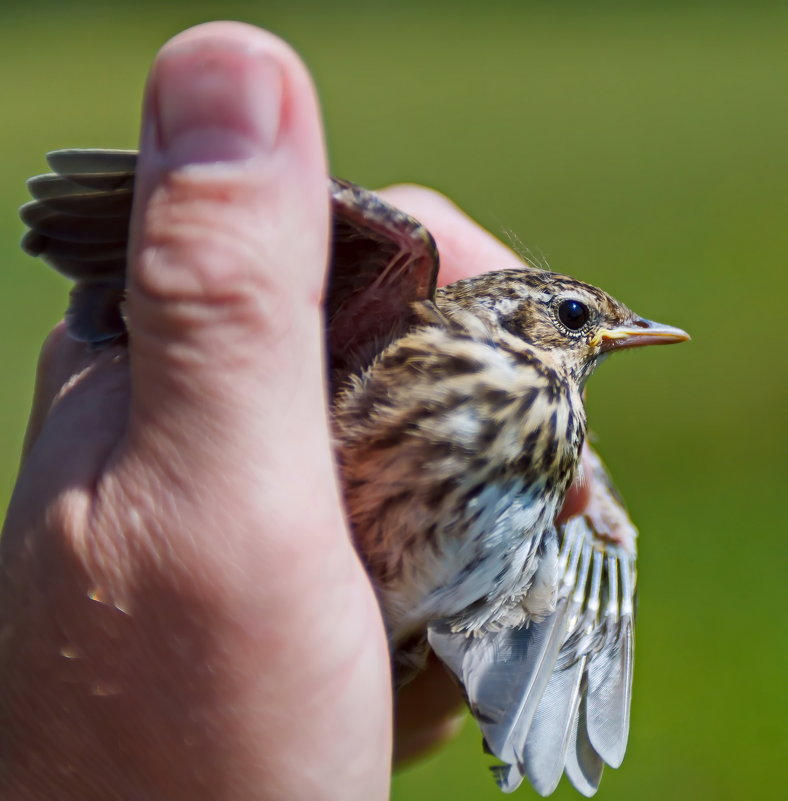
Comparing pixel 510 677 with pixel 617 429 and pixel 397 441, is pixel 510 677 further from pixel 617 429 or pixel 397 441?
pixel 617 429

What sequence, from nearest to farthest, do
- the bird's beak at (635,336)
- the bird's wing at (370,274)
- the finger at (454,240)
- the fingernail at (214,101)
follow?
the fingernail at (214,101), the bird's wing at (370,274), the bird's beak at (635,336), the finger at (454,240)

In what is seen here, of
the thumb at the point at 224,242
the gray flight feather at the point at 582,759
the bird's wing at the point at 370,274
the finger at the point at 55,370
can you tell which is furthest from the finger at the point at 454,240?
the thumb at the point at 224,242

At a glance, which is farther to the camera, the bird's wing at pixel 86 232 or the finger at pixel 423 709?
the finger at pixel 423 709

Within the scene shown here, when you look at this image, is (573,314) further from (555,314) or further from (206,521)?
(206,521)

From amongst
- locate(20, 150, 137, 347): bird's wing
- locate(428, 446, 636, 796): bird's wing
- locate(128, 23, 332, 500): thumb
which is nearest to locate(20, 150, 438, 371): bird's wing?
locate(20, 150, 137, 347): bird's wing

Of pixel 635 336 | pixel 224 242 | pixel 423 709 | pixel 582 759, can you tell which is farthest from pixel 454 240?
pixel 224 242

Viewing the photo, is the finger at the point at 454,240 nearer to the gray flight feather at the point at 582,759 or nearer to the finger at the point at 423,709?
the finger at the point at 423,709

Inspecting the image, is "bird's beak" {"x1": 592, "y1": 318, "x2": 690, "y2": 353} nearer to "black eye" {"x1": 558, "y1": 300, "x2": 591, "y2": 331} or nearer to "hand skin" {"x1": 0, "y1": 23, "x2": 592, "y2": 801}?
"black eye" {"x1": 558, "y1": 300, "x2": 591, "y2": 331}
